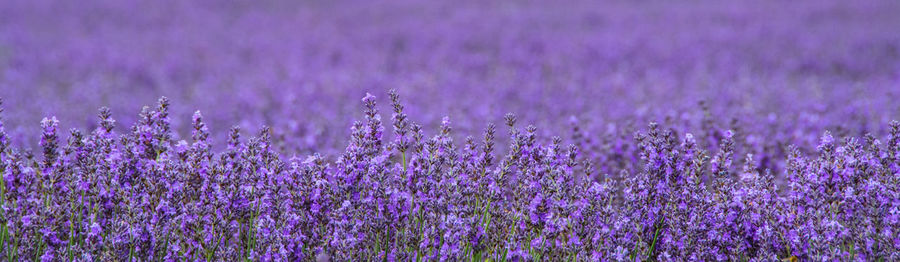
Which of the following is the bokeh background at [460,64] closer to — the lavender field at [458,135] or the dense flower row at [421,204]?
the lavender field at [458,135]

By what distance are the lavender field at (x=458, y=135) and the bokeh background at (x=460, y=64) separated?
0.20ft

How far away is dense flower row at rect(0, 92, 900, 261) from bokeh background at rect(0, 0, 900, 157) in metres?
2.10

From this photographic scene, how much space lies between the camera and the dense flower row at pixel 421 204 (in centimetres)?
267

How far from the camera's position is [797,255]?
8.61 feet

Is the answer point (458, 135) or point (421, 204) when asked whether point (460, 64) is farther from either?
point (421, 204)

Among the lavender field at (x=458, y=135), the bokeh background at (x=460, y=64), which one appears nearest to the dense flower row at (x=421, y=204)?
the lavender field at (x=458, y=135)

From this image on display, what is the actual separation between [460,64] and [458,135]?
18.5ft

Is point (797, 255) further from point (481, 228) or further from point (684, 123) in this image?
point (684, 123)

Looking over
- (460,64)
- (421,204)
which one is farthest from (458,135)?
(460,64)

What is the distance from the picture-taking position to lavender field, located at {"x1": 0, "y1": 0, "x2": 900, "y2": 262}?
8.97ft

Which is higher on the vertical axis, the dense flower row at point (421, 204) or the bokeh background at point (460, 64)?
the bokeh background at point (460, 64)

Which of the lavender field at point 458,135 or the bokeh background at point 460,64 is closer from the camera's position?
the lavender field at point 458,135

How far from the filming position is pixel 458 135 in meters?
5.77

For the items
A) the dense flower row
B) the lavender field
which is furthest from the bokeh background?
the dense flower row
